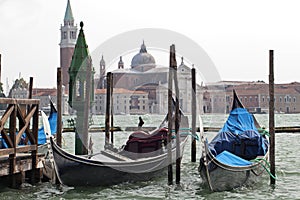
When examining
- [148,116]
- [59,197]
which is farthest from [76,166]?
[148,116]

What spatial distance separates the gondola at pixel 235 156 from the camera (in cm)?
497

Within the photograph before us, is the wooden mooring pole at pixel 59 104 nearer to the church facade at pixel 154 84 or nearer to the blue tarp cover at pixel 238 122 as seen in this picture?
the blue tarp cover at pixel 238 122

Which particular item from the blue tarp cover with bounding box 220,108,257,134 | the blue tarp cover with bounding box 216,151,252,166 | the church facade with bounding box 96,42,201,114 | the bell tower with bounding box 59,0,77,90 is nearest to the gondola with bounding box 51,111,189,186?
the blue tarp cover with bounding box 216,151,252,166

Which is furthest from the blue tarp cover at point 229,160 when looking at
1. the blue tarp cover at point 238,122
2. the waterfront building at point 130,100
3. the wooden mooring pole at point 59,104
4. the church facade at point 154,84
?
the waterfront building at point 130,100

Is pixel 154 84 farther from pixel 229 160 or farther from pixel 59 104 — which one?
pixel 229 160

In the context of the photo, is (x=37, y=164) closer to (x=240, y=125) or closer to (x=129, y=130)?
(x=240, y=125)

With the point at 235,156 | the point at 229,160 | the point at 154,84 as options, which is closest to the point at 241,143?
the point at 235,156

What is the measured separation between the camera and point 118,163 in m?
5.32

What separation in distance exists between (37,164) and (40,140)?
2.64 metres

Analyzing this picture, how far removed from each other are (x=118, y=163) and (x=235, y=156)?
125cm

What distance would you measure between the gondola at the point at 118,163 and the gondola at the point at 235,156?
672mm

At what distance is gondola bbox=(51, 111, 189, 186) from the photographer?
5133mm

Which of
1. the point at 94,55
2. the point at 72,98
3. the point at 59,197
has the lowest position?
the point at 59,197

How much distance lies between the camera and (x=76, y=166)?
5145 millimetres
